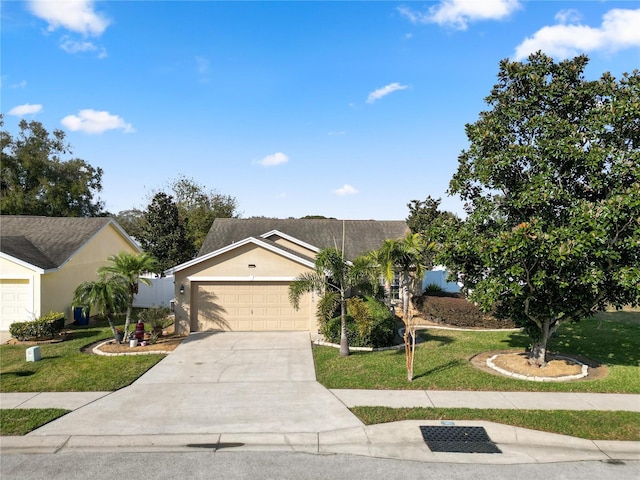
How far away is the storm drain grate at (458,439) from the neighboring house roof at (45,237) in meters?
15.9

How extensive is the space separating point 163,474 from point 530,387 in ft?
26.9

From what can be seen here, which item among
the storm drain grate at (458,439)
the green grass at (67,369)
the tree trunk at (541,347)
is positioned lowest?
the storm drain grate at (458,439)

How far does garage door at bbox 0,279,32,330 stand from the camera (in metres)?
16.5

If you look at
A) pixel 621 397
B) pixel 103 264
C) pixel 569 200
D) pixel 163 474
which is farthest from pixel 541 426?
pixel 103 264

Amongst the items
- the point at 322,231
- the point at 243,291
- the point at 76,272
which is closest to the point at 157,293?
the point at 76,272

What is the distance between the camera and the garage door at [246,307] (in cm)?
1656

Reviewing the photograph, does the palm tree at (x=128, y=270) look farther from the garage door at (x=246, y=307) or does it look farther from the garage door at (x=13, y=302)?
the garage door at (x=13, y=302)

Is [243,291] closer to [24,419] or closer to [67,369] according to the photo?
[67,369]

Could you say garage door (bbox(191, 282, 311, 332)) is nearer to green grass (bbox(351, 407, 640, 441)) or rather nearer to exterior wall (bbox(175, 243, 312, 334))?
exterior wall (bbox(175, 243, 312, 334))

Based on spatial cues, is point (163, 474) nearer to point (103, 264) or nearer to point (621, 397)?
point (621, 397)

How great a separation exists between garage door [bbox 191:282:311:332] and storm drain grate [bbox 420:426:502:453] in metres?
9.39

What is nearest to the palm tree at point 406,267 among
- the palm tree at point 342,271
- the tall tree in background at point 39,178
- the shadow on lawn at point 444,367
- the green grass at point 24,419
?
the shadow on lawn at point 444,367

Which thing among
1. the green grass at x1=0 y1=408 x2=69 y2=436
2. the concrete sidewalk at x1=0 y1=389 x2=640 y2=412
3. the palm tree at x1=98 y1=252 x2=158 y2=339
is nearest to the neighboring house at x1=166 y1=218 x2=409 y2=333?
the palm tree at x1=98 y1=252 x2=158 y2=339

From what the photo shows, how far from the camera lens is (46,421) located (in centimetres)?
809
